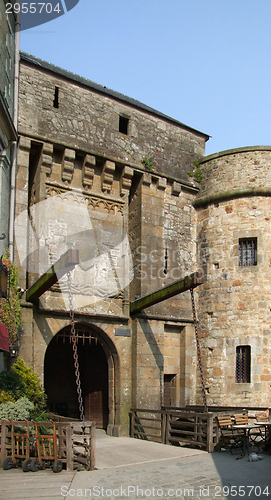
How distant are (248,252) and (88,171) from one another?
14.8ft

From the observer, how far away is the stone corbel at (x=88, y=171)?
38.5 feet

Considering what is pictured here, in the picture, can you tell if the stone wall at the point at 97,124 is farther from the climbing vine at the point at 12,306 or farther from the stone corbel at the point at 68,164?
the climbing vine at the point at 12,306

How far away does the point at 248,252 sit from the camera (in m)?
12.6

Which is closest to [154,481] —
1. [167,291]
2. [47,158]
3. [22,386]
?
[22,386]

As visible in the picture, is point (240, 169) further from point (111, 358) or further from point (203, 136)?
point (111, 358)

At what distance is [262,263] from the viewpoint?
484 inches

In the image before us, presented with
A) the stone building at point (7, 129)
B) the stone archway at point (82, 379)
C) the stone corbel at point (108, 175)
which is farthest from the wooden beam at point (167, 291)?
the stone building at point (7, 129)

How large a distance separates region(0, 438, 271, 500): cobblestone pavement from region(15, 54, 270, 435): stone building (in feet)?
11.6

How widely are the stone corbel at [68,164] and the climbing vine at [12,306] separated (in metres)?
2.65

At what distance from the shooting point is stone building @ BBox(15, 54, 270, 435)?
11086 mm

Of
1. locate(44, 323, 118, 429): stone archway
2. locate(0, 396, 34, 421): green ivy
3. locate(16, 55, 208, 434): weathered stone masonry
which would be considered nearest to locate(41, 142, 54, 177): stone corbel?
locate(16, 55, 208, 434): weathered stone masonry

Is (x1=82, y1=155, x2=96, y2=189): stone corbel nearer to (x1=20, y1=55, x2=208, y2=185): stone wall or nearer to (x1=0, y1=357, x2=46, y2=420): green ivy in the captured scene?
(x1=20, y1=55, x2=208, y2=185): stone wall

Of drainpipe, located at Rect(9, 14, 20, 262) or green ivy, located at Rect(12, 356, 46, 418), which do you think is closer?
green ivy, located at Rect(12, 356, 46, 418)

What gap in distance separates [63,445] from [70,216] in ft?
18.5
